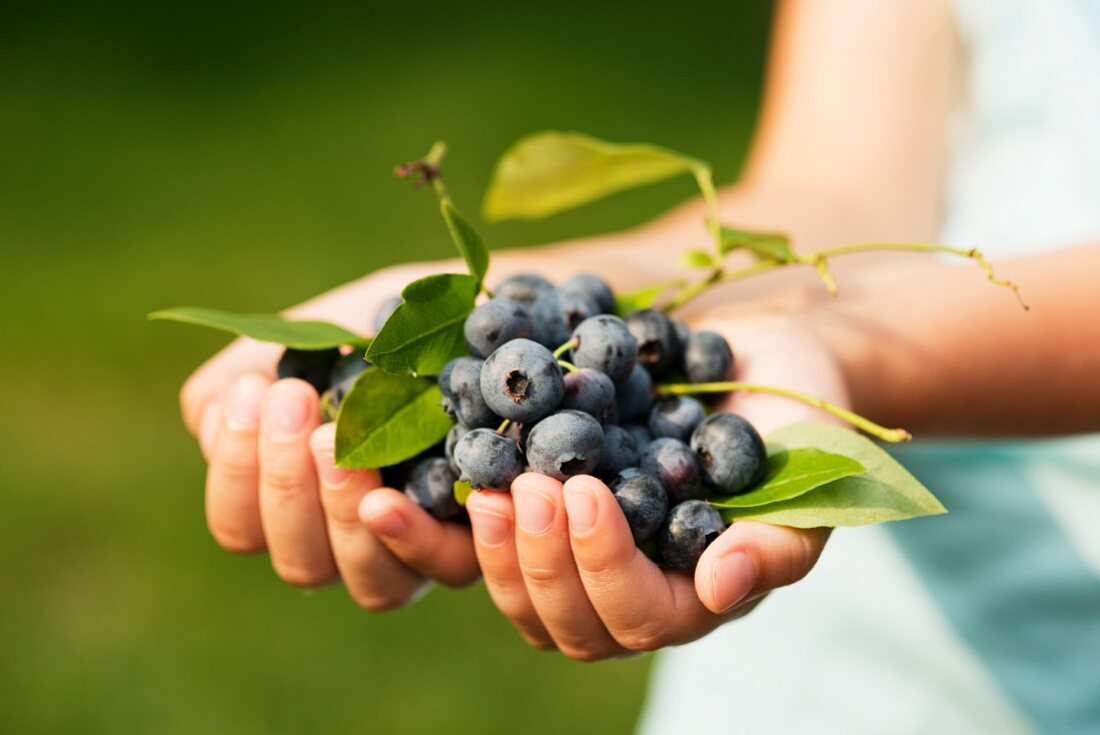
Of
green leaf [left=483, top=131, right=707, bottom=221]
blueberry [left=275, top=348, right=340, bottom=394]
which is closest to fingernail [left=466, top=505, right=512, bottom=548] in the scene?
blueberry [left=275, top=348, right=340, bottom=394]

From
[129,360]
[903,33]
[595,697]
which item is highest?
[903,33]

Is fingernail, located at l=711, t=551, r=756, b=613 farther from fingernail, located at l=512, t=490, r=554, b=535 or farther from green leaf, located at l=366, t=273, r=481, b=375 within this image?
green leaf, located at l=366, t=273, r=481, b=375

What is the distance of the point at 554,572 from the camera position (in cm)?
107

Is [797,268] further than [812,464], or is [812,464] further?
[797,268]

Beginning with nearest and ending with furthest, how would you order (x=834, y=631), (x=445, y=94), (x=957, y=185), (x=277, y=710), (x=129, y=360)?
1. (x=834, y=631)
2. (x=957, y=185)
3. (x=277, y=710)
4. (x=129, y=360)
5. (x=445, y=94)

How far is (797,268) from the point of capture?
188cm

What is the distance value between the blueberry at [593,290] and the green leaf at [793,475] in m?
0.26

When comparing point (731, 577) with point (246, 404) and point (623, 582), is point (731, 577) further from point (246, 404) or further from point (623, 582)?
point (246, 404)

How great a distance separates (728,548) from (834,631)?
3.05ft

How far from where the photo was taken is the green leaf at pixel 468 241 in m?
1.16

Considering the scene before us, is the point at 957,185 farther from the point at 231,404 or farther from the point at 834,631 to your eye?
the point at 231,404

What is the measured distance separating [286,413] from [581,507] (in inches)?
16.3

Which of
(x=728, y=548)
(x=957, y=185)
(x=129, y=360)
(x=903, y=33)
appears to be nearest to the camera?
(x=728, y=548)

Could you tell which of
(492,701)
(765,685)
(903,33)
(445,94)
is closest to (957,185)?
(903,33)
